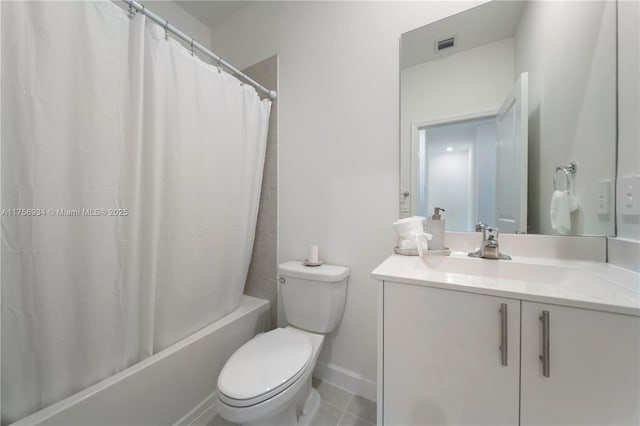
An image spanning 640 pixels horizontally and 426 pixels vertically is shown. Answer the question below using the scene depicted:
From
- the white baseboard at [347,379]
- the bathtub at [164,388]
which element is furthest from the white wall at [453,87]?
the bathtub at [164,388]

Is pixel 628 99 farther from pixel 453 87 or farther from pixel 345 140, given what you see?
pixel 345 140

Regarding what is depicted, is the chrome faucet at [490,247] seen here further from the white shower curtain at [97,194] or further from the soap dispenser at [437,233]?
the white shower curtain at [97,194]

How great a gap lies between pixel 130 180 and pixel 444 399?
1.36 metres

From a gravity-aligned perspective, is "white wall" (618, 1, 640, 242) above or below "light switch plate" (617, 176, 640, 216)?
above

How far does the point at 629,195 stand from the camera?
28.8 inches

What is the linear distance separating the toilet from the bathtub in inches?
11.1

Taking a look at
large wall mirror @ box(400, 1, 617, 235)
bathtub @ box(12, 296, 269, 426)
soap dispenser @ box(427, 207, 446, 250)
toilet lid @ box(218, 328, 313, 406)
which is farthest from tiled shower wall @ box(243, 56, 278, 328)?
soap dispenser @ box(427, 207, 446, 250)

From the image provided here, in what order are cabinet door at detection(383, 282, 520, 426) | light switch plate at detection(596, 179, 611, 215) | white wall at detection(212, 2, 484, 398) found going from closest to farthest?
cabinet door at detection(383, 282, 520, 426) → light switch plate at detection(596, 179, 611, 215) → white wall at detection(212, 2, 484, 398)

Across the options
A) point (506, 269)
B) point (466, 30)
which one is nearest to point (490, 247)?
point (506, 269)

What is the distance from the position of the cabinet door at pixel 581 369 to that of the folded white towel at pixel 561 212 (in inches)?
21.2

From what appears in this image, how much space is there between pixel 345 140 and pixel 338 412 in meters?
1.45

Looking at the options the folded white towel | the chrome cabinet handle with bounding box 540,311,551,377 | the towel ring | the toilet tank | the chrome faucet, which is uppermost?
the towel ring

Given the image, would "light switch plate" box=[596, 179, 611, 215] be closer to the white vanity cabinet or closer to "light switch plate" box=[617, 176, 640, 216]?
"light switch plate" box=[617, 176, 640, 216]

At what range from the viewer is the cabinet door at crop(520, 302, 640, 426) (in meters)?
0.49
